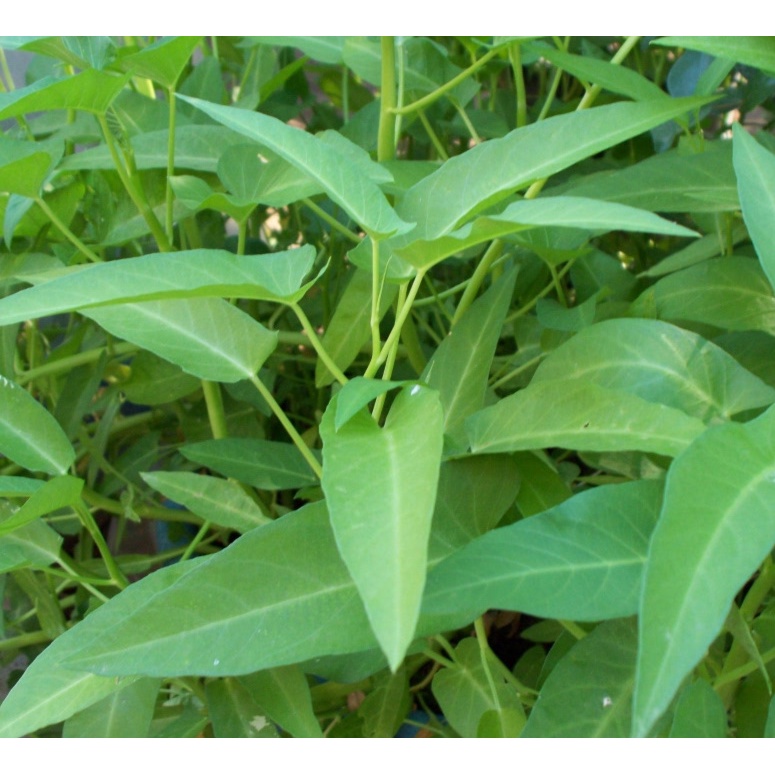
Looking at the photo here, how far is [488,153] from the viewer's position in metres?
0.31

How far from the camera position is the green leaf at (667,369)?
31cm

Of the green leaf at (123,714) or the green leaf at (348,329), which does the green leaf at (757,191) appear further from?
the green leaf at (123,714)

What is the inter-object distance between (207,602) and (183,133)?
11.1 inches

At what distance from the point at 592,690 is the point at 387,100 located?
11.4 inches

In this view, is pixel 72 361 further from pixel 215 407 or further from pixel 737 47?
pixel 737 47

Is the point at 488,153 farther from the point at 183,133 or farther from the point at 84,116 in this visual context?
the point at 84,116

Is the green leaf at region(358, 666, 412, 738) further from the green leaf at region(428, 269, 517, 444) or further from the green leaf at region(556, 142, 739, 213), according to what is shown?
the green leaf at region(556, 142, 739, 213)

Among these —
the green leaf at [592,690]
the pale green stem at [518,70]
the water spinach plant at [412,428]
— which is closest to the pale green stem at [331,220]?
the water spinach plant at [412,428]

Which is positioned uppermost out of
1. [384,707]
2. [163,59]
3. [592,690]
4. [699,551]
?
[163,59]

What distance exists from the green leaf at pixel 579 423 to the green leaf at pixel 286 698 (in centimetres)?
13

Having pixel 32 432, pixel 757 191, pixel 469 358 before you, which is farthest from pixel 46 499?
pixel 757 191

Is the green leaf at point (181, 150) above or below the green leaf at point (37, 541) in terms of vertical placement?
above

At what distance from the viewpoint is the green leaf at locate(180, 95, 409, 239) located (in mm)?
273

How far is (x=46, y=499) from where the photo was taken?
0.31 metres
